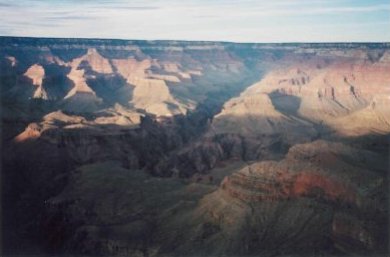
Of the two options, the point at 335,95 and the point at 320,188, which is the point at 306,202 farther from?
the point at 335,95

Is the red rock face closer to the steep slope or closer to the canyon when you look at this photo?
the canyon

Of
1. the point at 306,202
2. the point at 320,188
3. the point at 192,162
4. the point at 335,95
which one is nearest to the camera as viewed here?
the point at 306,202

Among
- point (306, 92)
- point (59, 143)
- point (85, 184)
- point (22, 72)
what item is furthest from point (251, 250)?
point (22, 72)

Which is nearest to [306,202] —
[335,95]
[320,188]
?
[320,188]

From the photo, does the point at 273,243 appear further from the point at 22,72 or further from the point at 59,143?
the point at 22,72

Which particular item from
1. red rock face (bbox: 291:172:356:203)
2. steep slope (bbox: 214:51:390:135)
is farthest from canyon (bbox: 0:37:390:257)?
steep slope (bbox: 214:51:390:135)

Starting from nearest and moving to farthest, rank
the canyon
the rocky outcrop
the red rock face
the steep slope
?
the rocky outcrop → the canyon → the red rock face → the steep slope

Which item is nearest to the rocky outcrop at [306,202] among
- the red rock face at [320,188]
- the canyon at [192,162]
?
the red rock face at [320,188]

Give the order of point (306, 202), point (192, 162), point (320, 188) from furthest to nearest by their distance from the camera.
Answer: point (192, 162)
point (320, 188)
point (306, 202)

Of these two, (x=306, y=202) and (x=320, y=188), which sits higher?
(x=320, y=188)
